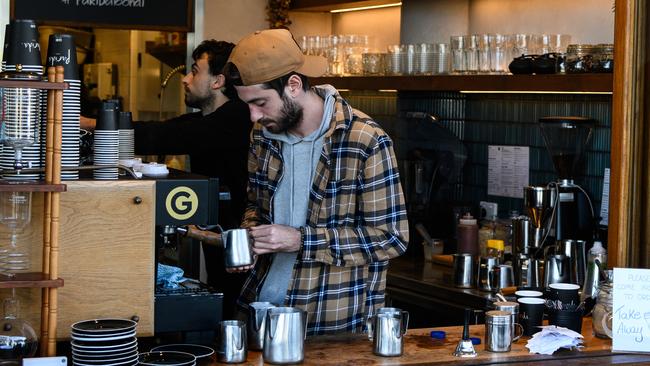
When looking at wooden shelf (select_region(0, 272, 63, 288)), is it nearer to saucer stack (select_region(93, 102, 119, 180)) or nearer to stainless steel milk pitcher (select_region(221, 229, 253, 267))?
saucer stack (select_region(93, 102, 119, 180))

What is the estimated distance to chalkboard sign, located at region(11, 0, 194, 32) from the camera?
18.9 feet

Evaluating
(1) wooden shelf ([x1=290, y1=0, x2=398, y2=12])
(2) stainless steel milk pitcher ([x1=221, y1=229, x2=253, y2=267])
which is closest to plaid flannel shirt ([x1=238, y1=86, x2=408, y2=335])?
(2) stainless steel milk pitcher ([x1=221, y1=229, x2=253, y2=267])

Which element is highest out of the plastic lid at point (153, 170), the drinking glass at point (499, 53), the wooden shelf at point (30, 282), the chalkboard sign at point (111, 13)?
the chalkboard sign at point (111, 13)

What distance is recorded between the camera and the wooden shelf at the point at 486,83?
15.1 feet

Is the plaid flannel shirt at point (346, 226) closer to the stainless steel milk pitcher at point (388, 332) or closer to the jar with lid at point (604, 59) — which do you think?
the stainless steel milk pitcher at point (388, 332)

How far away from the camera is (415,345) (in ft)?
→ 10.9

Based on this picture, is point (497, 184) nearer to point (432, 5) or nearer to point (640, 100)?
point (432, 5)

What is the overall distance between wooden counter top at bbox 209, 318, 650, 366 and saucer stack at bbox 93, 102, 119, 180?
643 millimetres

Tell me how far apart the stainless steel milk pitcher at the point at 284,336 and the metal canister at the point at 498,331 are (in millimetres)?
581

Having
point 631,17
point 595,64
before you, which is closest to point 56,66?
point 631,17

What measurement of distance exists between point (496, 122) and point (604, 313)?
2.45 m

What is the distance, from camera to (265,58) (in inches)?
134

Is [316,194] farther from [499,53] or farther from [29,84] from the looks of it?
[499,53]

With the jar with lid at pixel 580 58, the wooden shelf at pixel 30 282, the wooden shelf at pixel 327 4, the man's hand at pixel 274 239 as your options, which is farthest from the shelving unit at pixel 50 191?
the wooden shelf at pixel 327 4
